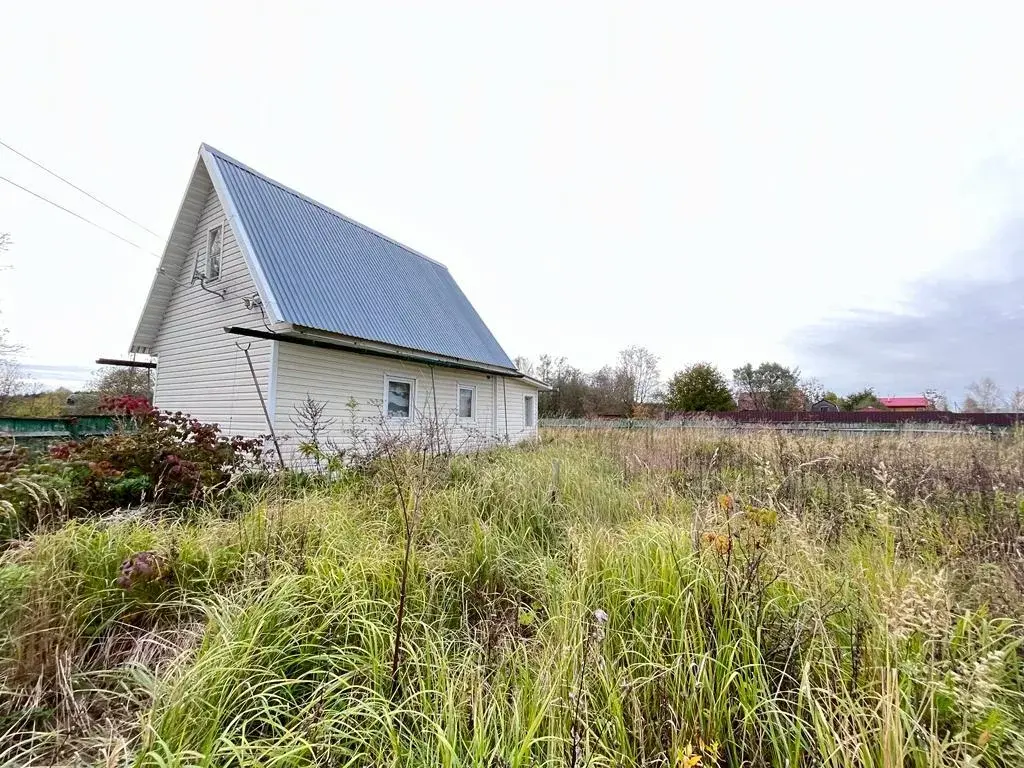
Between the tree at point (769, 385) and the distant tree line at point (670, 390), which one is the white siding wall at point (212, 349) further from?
the tree at point (769, 385)

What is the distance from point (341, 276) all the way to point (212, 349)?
11.1 ft

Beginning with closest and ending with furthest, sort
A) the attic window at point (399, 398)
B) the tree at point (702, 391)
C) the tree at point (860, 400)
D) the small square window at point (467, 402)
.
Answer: the attic window at point (399, 398), the small square window at point (467, 402), the tree at point (702, 391), the tree at point (860, 400)

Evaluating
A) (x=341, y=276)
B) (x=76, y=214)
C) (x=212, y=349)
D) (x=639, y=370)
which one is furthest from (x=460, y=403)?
(x=639, y=370)

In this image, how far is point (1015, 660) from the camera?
1.57 metres

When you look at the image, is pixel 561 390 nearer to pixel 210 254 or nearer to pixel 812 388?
pixel 812 388

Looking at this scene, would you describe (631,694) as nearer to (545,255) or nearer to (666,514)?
(666,514)

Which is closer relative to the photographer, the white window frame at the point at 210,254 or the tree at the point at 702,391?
the white window frame at the point at 210,254

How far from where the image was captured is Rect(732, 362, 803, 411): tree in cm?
3094

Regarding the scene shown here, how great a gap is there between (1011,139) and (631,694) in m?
8.84

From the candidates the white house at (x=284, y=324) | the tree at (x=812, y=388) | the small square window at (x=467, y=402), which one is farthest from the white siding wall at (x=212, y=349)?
the tree at (x=812, y=388)

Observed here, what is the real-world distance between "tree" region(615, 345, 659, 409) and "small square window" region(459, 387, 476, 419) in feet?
84.0

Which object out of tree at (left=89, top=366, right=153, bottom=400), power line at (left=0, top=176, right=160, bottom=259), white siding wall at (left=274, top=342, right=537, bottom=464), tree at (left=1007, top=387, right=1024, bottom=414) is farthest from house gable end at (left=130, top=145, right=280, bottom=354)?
tree at (left=1007, top=387, right=1024, bottom=414)

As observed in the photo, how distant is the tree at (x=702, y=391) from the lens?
28.4 m

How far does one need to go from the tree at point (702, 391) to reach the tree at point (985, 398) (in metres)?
11.8
